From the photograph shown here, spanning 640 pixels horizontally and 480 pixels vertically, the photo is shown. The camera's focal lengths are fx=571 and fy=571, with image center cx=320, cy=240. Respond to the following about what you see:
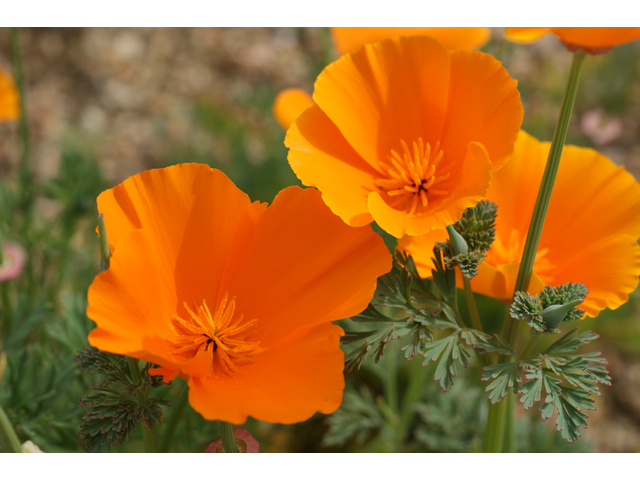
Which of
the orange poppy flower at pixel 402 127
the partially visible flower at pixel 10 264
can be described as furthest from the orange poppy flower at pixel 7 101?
the orange poppy flower at pixel 402 127

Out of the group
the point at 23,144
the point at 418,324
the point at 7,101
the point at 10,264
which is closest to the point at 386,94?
the point at 418,324

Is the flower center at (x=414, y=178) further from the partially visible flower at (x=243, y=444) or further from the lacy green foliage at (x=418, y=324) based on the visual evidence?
the partially visible flower at (x=243, y=444)

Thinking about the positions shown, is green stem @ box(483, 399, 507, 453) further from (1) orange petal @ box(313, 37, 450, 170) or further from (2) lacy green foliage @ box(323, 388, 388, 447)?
(2) lacy green foliage @ box(323, 388, 388, 447)

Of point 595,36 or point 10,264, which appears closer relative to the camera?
point 595,36

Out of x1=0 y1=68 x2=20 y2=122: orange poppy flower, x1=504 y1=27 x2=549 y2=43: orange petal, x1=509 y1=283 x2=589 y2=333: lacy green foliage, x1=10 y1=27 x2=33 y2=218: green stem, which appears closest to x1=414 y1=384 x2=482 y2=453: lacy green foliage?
x1=509 y1=283 x2=589 y2=333: lacy green foliage

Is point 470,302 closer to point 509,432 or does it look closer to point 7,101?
point 509,432

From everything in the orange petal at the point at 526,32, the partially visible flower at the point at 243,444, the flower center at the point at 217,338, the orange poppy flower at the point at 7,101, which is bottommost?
the partially visible flower at the point at 243,444
